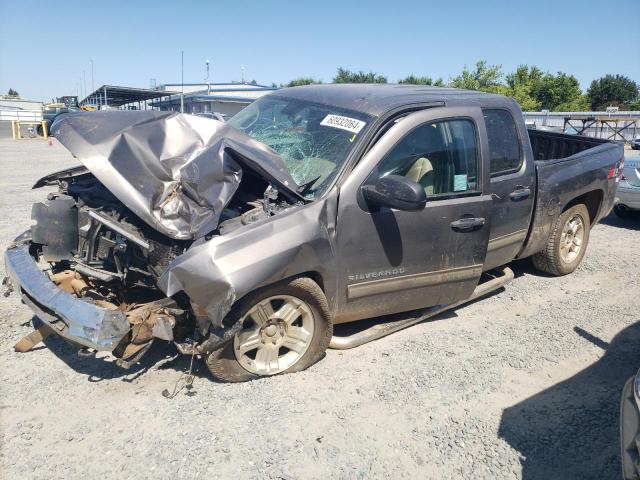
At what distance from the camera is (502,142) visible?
4250 mm

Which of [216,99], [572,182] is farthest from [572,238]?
[216,99]

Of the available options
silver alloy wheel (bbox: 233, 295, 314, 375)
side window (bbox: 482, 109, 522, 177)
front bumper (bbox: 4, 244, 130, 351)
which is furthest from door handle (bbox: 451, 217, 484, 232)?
front bumper (bbox: 4, 244, 130, 351)

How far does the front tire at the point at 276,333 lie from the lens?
3.12 meters

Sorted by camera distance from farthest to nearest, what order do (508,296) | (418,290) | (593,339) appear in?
(508,296) → (593,339) → (418,290)

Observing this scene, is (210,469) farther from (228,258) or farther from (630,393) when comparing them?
(630,393)

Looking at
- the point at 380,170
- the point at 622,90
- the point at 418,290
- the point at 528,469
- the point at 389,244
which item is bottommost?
the point at 528,469

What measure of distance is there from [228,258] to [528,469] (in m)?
2.01

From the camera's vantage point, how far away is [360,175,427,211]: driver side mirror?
312cm

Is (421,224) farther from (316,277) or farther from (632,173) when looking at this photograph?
(632,173)

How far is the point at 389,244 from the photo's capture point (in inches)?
138

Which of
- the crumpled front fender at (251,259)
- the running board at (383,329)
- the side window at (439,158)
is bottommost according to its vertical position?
the running board at (383,329)

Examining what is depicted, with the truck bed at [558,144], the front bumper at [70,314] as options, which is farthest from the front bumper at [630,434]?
the truck bed at [558,144]

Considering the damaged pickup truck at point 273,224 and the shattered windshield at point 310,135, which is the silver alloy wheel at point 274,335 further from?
the shattered windshield at point 310,135

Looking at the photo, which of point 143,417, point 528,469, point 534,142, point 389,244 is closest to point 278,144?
point 389,244
